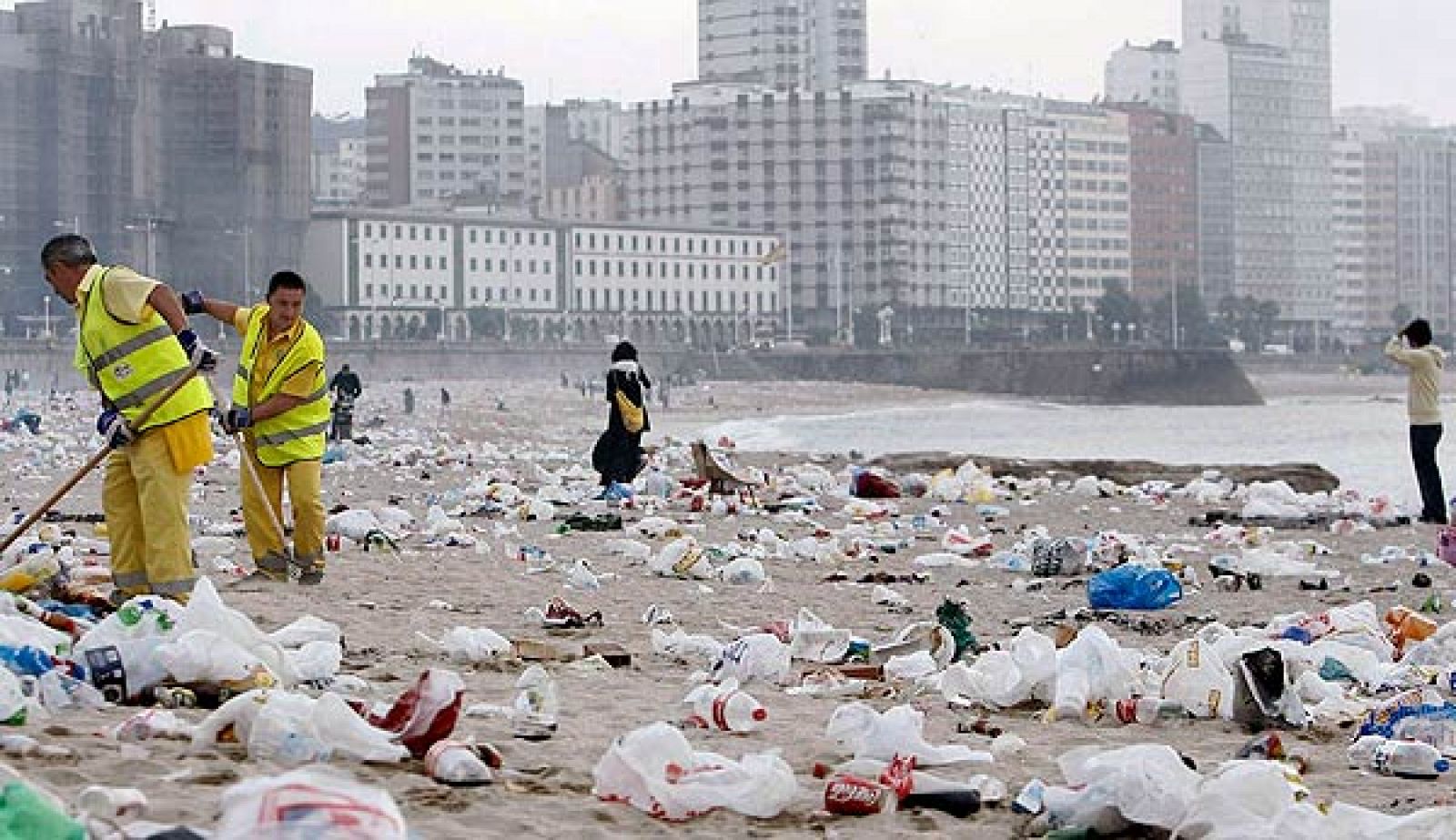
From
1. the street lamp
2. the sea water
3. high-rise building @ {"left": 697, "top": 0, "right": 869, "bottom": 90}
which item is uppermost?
high-rise building @ {"left": 697, "top": 0, "right": 869, "bottom": 90}

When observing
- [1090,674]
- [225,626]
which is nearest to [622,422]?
[1090,674]

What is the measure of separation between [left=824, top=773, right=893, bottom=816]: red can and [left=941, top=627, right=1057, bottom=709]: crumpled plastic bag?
1592 mm

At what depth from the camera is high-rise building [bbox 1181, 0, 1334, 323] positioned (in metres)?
175

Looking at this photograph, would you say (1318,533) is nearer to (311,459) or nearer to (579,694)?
(311,459)

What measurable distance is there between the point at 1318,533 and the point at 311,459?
24.4 feet

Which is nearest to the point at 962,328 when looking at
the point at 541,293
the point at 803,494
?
the point at 541,293

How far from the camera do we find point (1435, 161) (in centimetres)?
19625

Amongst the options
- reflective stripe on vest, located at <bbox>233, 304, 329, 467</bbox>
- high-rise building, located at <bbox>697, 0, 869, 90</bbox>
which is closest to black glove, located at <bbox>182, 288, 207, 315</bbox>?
reflective stripe on vest, located at <bbox>233, 304, 329, 467</bbox>

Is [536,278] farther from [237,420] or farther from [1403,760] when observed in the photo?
[1403,760]

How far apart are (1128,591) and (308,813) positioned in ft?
22.1

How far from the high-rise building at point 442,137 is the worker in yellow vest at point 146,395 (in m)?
147

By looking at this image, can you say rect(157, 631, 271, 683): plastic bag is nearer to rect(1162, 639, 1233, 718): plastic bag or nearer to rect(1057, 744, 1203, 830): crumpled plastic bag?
rect(1057, 744, 1203, 830): crumpled plastic bag

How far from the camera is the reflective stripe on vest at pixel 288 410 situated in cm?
984

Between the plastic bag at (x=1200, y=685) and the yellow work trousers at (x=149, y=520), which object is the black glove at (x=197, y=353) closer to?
the yellow work trousers at (x=149, y=520)
